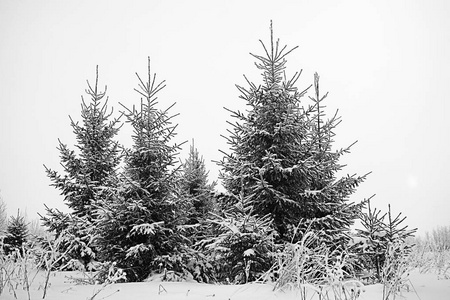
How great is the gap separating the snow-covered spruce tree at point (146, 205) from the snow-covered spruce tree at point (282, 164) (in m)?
1.79

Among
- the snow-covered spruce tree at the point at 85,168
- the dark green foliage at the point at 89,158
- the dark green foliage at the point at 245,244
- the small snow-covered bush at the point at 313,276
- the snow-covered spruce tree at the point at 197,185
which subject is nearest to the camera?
the small snow-covered bush at the point at 313,276

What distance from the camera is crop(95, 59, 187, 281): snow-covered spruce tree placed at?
7781mm

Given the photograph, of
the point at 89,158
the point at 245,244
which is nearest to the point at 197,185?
the point at 89,158

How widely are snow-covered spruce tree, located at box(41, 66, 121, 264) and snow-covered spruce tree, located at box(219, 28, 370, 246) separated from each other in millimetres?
→ 4966

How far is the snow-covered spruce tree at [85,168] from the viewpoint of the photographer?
10820mm

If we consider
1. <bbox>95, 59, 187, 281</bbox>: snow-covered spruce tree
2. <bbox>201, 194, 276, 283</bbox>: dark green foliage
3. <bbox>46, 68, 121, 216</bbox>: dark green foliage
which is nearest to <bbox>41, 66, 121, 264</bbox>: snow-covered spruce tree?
<bbox>46, 68, 121, 216</bbox>: dark green foliage

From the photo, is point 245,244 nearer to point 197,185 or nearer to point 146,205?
point 146,205

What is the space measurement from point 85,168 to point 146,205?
177 inches

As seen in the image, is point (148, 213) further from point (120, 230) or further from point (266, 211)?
point (266, 211)

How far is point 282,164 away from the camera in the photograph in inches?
326

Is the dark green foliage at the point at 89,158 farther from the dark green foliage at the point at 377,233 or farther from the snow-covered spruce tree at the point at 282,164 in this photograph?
the dark green foliage at the point at 377,233

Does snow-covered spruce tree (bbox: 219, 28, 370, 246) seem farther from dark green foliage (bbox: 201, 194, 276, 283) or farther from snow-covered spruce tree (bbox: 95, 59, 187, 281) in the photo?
snow-covered spruce tree (bbox: 95, 59, 187, 281)

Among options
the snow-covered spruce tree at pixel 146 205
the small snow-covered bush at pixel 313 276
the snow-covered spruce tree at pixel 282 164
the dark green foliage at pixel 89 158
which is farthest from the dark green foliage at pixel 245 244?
the dark green foliage at pixel 89 158

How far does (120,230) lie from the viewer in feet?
26.7
